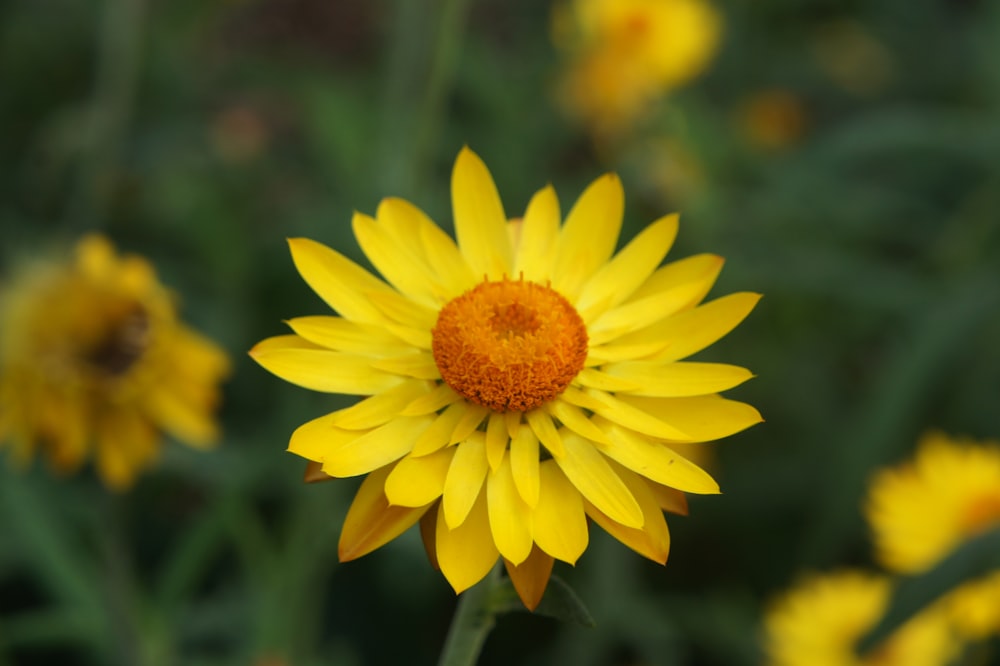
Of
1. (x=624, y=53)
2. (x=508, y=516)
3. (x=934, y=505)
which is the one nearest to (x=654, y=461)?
(x=508, y=516)

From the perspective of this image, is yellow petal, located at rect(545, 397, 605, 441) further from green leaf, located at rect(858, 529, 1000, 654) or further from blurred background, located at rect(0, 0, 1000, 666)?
blurred background, located at rect(0, 0, 1000, 666)

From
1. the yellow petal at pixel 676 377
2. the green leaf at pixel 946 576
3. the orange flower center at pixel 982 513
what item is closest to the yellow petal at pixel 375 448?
the yellow petal at pixel 676 377

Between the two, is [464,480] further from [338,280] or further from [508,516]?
[338,280]

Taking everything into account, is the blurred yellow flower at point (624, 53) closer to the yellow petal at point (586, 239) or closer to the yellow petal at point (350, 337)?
the yellow petal at point (586, 239)

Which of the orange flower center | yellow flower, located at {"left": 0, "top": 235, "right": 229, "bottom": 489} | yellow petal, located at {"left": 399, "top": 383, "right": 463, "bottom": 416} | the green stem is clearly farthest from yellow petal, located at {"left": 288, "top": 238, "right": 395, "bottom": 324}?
the orange flower center

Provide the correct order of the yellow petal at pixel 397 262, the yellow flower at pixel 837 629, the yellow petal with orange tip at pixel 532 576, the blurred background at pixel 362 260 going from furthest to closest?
the blurred background at pixel 362 260, the yellow flower at pixel 837 629, the yellow petal at pixel 397 262, the yellow petal with orange tip at pixel 532 576

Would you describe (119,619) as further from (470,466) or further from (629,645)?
(629,645)

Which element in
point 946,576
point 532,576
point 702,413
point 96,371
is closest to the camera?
point 532,576
